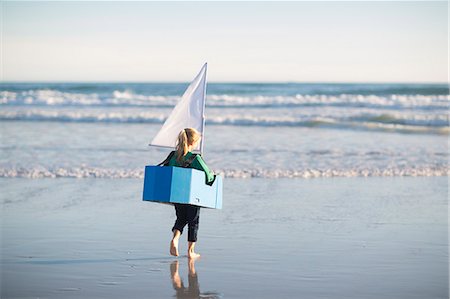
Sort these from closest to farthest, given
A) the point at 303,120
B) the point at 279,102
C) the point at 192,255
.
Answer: the point at 192,255, the point at 303,120, the point at 279,102

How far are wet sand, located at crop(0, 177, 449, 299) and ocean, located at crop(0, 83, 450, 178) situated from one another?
1.33 meters

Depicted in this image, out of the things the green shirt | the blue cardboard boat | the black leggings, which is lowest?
the black leggings

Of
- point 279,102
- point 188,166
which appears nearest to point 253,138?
point 188,166

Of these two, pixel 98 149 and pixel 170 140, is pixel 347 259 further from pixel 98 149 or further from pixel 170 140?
pixel 98 149

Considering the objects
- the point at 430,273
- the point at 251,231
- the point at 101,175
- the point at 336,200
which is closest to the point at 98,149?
the point at 101,175

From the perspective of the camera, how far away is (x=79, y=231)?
754 centimetres

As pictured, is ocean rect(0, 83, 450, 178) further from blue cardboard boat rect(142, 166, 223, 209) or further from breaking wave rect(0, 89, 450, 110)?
blue cardboard boat rect(142, 166, 223, 209)

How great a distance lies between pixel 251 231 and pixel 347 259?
1.35 meters

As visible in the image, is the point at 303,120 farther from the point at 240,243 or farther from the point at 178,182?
the point at 178,182

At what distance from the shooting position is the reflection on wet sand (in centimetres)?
535

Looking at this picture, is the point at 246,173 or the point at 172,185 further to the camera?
the point at 246,173

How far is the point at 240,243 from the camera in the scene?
6.93 meters

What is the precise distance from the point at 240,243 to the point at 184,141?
44.3 inches

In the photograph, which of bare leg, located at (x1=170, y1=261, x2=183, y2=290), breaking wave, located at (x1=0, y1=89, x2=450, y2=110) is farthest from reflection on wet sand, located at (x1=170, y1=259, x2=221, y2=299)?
breaking wave, located at (x1=0, y1=89, x2=450, y2=110)
